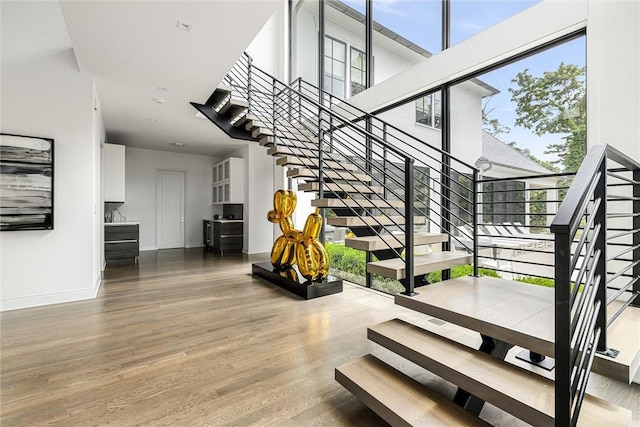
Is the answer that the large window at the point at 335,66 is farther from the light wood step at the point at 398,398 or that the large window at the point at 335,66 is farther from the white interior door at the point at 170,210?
the white interior door at the point at 170,210

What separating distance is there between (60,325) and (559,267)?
4.00 m

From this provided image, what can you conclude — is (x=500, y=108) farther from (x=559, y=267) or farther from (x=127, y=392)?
(x=127, y=392)

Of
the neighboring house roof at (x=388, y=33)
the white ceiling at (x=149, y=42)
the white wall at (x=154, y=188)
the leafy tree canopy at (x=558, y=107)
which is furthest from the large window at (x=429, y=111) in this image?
the white wall at (x=154, y=188)

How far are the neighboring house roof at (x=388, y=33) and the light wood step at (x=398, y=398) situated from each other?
2.92 metres

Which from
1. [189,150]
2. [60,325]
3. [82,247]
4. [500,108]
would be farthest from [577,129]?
[189,150]

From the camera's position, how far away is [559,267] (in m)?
1.00

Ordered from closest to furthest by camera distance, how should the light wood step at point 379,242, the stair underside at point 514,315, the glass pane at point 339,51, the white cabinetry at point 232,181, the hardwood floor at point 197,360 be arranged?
the stair underside at point 514,315 → the hardwood floor at point 197,360 → the light wood step at point 379,242 → the glass pane at point 339,51 → the white cabinetry at point 232,181

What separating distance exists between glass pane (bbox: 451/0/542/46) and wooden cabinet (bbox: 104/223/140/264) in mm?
6273

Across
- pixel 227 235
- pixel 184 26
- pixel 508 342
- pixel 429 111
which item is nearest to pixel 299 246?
pixel 429 111

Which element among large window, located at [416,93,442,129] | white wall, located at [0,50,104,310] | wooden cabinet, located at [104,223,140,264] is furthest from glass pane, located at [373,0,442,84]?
wooden cabinet, located at [104,223,140,264]

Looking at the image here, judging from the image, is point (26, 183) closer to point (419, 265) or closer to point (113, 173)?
point (113, 173)

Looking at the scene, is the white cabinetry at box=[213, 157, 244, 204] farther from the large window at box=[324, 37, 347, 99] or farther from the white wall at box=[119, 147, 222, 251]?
the large window at box=[324, 37, 347, 99]

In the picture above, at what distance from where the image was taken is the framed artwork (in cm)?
350

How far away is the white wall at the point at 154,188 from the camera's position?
26.2 feet
